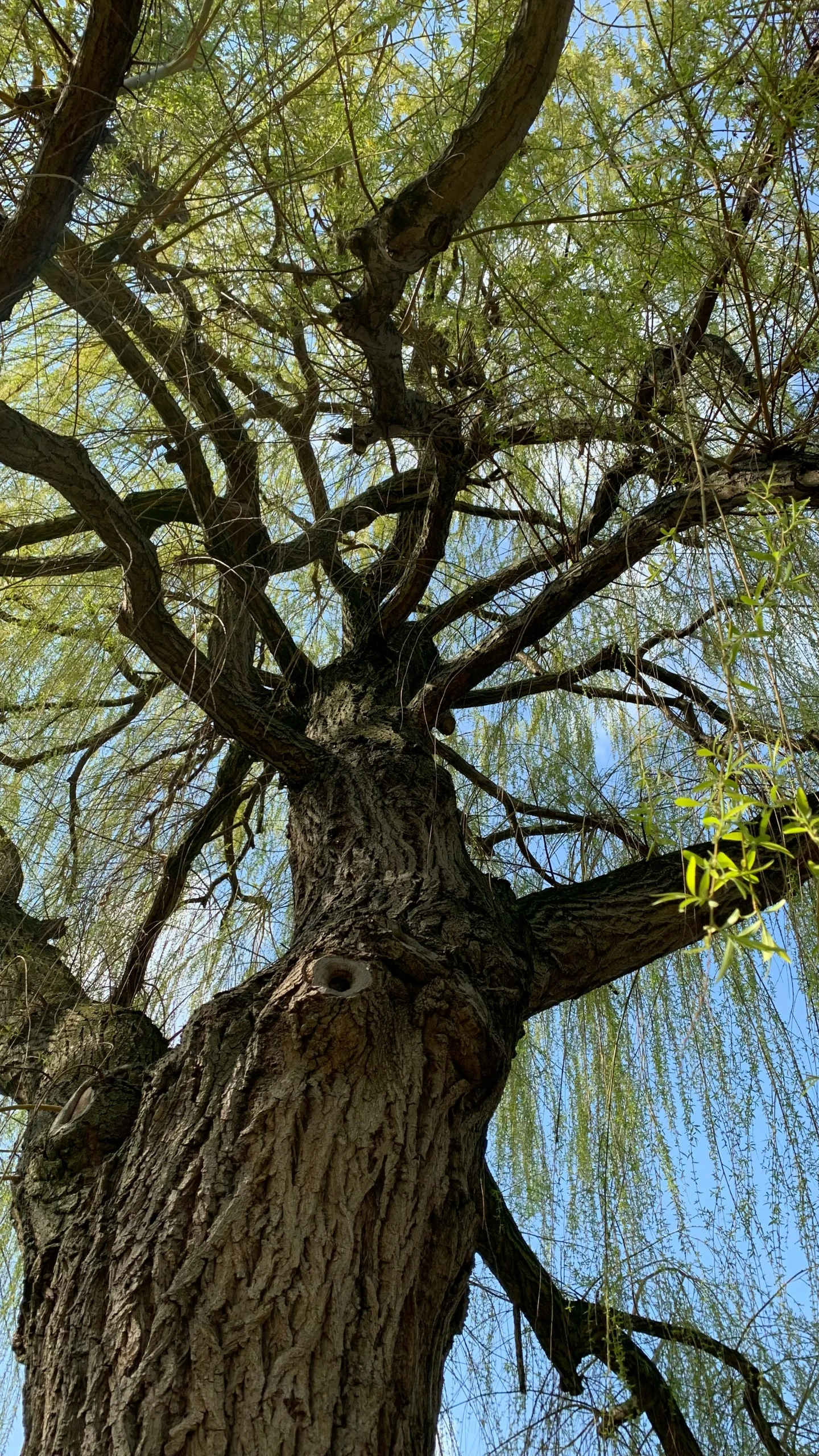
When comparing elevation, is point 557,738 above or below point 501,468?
below

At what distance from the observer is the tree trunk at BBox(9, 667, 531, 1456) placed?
4.04ft

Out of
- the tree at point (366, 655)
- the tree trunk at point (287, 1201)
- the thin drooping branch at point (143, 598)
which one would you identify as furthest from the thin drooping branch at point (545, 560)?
the tree trunk at point (287, 1201)

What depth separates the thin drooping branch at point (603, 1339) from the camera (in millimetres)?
1973

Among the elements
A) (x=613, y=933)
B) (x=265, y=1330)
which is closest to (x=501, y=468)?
(x=613, y=933)

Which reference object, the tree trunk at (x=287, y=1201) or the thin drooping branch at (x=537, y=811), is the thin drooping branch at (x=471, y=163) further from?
the tree trunk at (x=287, y=1201)

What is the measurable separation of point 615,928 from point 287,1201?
0.81 meters

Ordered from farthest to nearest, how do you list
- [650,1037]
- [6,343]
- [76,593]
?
1. [76,593]
2. [650,1037]
3. [6,343]

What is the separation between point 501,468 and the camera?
2.62 meters

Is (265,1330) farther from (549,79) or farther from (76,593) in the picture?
(76,593)

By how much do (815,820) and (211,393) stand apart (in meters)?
1.82

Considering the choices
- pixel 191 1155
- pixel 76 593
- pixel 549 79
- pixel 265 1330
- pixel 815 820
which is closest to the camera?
pixel 815 820

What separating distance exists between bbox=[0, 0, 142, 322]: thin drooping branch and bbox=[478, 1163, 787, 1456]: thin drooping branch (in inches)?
64.6

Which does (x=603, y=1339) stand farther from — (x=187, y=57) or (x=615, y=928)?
(x=187, y=57)

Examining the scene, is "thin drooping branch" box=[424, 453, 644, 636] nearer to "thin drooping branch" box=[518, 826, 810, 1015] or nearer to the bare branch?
"thin drooping branch" box=[518, 826, 810, 1015]
